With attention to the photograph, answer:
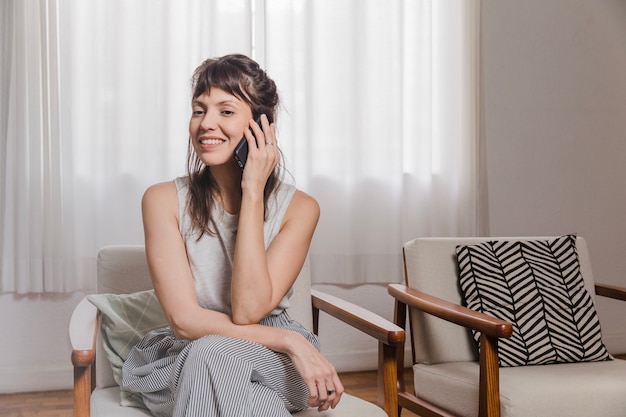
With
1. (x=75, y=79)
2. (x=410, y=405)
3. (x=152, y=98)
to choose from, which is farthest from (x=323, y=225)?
(x=410, y=405)

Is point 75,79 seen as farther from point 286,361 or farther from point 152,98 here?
point 286,361

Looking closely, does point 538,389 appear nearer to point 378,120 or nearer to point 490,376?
point 490,376

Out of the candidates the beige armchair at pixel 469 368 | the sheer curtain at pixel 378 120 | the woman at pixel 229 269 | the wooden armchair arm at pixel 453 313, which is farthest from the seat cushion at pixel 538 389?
the sheer curtain at pixel 378 120

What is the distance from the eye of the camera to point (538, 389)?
1954 mm

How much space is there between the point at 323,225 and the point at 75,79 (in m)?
1.25

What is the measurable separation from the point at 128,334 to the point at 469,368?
3.02 feet

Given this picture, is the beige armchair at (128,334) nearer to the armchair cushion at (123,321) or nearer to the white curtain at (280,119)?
the armchair cushion at (123,321)

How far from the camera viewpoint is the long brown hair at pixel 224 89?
5.69 feet

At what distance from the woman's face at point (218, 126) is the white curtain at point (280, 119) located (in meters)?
1.59

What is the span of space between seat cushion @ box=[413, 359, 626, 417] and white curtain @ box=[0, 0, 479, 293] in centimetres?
150

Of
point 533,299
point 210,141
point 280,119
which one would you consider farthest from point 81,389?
point 280,119

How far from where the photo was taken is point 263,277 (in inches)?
63.2

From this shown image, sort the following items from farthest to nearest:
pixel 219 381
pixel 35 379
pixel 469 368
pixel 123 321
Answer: pixel 35 379 < pixel 469 368 < pixel 123 321 < pixel 219 381

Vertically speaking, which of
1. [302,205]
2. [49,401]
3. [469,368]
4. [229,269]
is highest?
[302,205]
